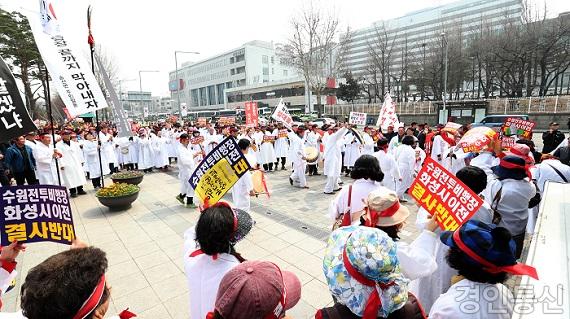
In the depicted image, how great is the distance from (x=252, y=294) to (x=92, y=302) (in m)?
0.71

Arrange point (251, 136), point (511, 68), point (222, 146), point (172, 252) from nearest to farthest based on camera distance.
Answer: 1. point (222, 146)
2. point (172, 252)
3. point (251, 136)
4. point (511, 68)

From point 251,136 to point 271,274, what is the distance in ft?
37.8

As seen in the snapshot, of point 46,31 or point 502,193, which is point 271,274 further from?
point 46,31

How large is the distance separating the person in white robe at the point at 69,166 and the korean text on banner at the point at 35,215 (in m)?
7.07

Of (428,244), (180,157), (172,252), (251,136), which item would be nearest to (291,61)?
(251,136)

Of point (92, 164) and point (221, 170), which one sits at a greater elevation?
point (221, 170)

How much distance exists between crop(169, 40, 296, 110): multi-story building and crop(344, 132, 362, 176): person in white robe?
218 feet

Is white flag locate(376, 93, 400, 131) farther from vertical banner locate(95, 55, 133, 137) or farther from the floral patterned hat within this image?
the floral patterned hat

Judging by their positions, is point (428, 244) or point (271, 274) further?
point (428, 244)

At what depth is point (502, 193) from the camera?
3.33 m

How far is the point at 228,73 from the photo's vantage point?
83875 millimetres

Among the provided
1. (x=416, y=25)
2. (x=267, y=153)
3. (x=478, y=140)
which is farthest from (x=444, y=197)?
(x=416, y=25)

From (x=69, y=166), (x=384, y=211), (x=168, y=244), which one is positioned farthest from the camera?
(x=69, y=166)

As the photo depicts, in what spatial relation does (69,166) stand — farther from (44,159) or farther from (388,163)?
(388,163)
